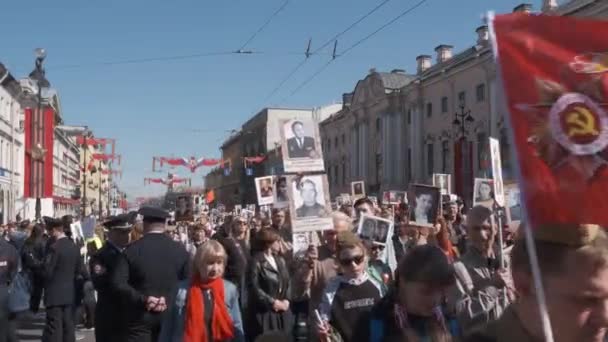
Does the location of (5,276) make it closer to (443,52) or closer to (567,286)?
(567,286)

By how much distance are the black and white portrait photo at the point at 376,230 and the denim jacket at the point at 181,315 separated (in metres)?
2.07

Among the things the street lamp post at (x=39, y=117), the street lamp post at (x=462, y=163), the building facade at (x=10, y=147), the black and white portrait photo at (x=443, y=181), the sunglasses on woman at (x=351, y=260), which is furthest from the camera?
the building facade at (x=10, y=147)

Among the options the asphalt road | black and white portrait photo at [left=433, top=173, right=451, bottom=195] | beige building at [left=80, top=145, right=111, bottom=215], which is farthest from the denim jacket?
beige building at [left=80, top=145, right=111, bottom=215]

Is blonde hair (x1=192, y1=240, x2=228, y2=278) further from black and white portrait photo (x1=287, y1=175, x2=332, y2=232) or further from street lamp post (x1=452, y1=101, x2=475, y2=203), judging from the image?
street lamp post (x1=452, y1=101, x2=475, y2=203)

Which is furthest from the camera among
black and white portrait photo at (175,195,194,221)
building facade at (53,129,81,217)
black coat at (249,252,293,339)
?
building facade at (53,129,81,217)

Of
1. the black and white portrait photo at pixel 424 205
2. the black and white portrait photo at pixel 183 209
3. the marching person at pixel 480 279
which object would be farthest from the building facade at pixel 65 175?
the marching person at pixel 480 279

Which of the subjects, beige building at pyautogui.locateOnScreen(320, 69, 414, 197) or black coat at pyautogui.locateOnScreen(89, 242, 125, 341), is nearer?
black coat at pyautogui.locateOnScreen(89, 242, 125, 341)

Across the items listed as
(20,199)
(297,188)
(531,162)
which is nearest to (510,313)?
(531,162)

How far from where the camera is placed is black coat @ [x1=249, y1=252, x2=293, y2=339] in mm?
6863

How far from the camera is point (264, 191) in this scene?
14.2m

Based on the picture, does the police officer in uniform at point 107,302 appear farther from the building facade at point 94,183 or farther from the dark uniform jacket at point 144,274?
the building facade at point 94,183

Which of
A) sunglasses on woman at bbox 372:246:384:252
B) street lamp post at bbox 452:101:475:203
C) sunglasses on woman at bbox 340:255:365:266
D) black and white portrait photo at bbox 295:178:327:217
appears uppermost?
street lamp post at bbox 452:101:475:203

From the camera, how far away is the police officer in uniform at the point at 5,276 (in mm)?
7566

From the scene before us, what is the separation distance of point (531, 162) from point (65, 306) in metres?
7.60
